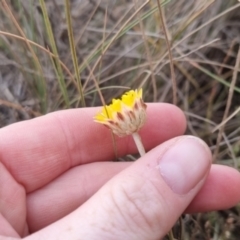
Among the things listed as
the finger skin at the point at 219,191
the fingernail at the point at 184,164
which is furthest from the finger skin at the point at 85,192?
the fingernail at the point at 184,164

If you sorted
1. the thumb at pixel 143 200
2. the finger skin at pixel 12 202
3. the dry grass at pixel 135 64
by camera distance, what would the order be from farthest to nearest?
1. the dry grass at pixel 135 64
2. the finger skin at pixel 12 202
3. the thumb at pixel 143 200

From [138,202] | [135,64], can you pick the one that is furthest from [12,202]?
[135,64]

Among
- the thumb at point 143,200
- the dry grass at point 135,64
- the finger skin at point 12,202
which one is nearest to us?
the thumb at point 143,200

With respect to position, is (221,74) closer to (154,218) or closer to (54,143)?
(54,143)

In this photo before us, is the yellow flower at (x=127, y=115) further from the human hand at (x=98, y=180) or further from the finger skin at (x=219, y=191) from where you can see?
the finger skin at (x=219, y=191)

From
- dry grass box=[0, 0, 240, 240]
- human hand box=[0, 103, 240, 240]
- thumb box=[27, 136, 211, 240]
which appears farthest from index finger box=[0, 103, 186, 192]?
thumb box=[27, 136, 211, 240]

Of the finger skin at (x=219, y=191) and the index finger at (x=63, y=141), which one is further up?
the index finger at (x=63, y=141)

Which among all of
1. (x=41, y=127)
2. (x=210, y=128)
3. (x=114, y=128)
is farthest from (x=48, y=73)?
(x=114, y=128)

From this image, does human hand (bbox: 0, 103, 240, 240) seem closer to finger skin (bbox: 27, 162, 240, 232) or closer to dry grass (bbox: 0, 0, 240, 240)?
finger skin (bbox: 27, 162, 240, 232)
